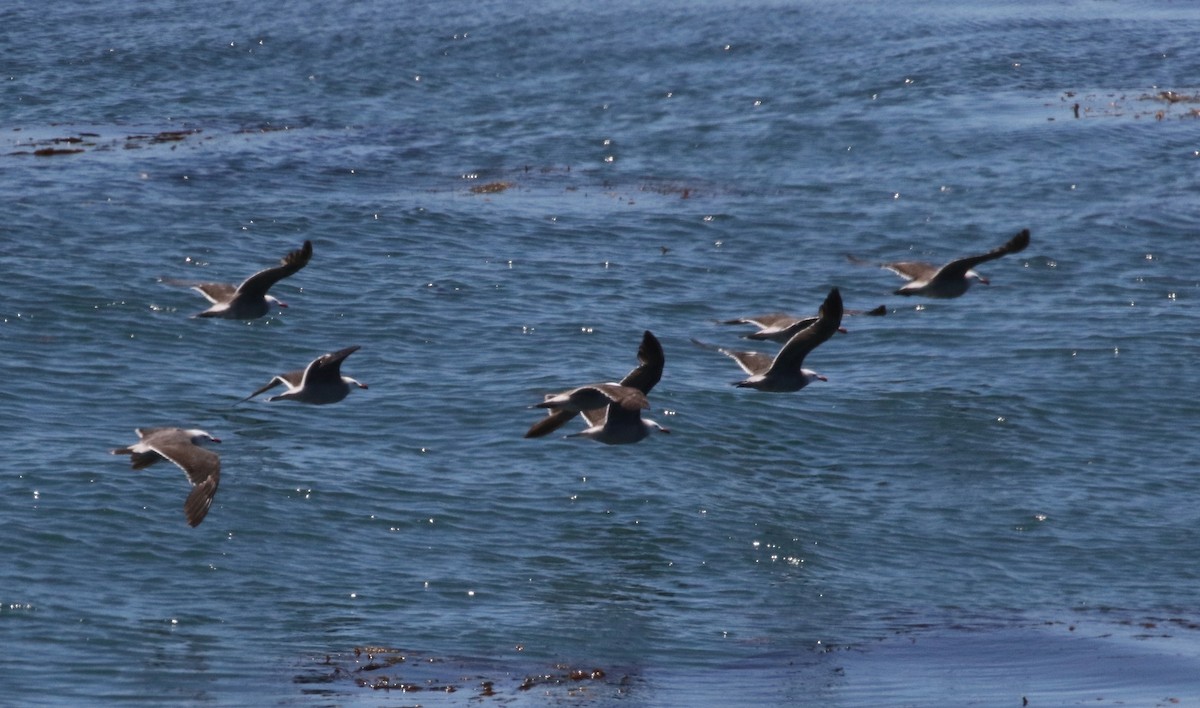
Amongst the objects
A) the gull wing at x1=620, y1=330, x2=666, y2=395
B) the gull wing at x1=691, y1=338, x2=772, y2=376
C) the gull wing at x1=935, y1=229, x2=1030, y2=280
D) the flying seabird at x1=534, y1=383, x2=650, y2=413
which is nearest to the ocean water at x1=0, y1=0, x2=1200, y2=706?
the gull wing at x1=691, y1=338, x2=772, y2=376

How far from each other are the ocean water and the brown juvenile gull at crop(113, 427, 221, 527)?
1518 mm

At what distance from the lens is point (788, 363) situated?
1866 centimetres

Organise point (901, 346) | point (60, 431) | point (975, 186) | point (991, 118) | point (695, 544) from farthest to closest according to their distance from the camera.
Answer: point (991, 118), point (975, 186), point (901, 346), point (60, 431), point (695, 544)

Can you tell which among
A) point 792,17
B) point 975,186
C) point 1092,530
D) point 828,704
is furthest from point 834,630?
point 792,17

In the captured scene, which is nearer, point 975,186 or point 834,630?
point 834,630

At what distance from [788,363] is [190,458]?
655cm

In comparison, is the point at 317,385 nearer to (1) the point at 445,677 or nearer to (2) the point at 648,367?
(2) the point at 648,367

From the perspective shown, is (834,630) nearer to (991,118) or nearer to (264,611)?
Result: (264,611)

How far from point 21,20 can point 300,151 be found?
16.0m

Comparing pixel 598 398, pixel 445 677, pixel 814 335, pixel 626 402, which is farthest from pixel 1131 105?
pixel 445 677

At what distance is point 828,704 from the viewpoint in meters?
15.0

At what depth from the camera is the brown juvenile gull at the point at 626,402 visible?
1574 cm

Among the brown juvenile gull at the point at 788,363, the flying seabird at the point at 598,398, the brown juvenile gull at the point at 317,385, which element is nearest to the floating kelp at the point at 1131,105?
the brown juvenile gull at the point at 788,363

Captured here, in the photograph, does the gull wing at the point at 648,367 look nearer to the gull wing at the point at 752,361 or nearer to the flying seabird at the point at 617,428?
the flying seabird at the point at 617,428
